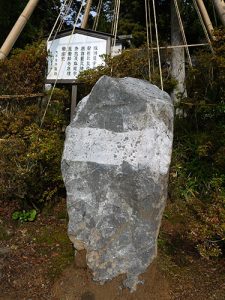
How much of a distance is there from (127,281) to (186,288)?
641 mm

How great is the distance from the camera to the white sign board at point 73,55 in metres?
6.12

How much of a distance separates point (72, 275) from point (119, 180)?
96 cm

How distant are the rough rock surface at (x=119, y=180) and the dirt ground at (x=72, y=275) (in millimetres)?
138

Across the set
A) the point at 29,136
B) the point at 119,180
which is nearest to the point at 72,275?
the point at 119,180

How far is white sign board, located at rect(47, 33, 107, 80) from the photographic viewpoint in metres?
6.12

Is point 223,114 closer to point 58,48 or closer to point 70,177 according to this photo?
point 58,48

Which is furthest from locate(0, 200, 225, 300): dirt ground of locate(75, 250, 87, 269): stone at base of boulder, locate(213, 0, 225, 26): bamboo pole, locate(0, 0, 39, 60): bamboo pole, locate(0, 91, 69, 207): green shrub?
locate(213, 0, 225, 26): bamboo pole

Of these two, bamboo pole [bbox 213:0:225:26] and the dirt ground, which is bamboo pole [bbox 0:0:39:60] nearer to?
bamboo pole [bbox 213:0:225:26]

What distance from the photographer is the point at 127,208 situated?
3.27m

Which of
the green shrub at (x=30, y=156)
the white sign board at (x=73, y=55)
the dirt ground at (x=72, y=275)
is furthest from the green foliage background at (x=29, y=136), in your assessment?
the dirt ground at (x=72, y=275)

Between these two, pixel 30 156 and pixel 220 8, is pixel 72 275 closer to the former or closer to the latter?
pixel 30 156

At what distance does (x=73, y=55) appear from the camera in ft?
20.4

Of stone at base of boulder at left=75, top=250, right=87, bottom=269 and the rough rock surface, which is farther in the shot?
stone at base of boulder at left=75, top=250, right=87, bottom=269

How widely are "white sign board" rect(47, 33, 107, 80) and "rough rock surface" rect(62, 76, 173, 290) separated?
286 cm
